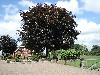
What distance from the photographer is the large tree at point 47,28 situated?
5731 cm

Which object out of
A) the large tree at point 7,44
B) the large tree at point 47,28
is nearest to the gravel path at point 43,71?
the large tree at point 47,28

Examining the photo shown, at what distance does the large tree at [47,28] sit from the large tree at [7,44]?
78.3ft

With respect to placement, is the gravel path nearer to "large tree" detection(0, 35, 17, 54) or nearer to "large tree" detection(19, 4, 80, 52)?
"large tree" detection(19, 4, 80, 52)

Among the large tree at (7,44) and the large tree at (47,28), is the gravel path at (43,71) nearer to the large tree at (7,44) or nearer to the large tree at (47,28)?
the large tree at (47,28)

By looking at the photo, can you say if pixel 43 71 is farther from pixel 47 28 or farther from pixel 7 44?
pixel 7 44

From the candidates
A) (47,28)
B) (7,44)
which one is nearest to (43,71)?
(47,28)

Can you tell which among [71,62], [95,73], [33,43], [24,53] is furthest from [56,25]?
[24,53]

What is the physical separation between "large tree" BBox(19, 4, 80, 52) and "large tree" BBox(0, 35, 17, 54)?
23.9 m

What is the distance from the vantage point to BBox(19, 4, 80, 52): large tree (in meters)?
57.3

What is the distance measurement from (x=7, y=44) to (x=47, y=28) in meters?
27.8

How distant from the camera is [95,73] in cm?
2722

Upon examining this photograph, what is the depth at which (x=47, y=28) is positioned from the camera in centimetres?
5778

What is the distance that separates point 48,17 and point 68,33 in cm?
551

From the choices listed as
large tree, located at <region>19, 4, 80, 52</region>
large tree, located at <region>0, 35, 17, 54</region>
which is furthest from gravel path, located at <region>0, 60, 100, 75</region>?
large tree, located at <region>0, 35, 17, 54</region>
